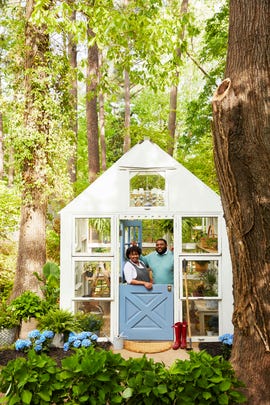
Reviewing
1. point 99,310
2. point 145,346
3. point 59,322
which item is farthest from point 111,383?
point 99,310

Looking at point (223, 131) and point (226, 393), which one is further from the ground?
point (223, 131)

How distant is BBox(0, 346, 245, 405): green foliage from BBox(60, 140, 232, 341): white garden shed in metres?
3.46

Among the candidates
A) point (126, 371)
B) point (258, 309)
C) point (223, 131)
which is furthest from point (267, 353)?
point (223, 131)

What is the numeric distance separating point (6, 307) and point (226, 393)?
515cm

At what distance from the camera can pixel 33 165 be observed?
9000 millimetres

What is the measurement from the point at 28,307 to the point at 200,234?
2846 millimetres

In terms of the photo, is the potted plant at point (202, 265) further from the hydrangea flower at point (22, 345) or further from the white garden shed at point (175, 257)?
the hydrangea flower at point (22, 345)

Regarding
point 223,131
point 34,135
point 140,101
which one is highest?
point 140,101

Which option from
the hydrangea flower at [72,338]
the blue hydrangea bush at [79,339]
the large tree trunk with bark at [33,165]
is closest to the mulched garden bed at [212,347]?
the blue hydrangea bush at [79,339]

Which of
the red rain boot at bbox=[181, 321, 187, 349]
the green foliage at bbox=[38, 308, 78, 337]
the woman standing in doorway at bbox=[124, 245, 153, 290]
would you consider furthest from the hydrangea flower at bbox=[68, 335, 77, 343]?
the red rain boot at bbox=[181, 321, 187, 349]

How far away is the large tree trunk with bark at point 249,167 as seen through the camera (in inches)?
180

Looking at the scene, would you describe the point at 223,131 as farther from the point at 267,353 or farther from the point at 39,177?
the point at 39,177

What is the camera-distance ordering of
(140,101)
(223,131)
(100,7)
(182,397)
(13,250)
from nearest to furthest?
(182,397) → (223,131) → (100,7) → (13,250) → (140,101)

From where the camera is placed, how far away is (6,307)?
8633 millimetres
